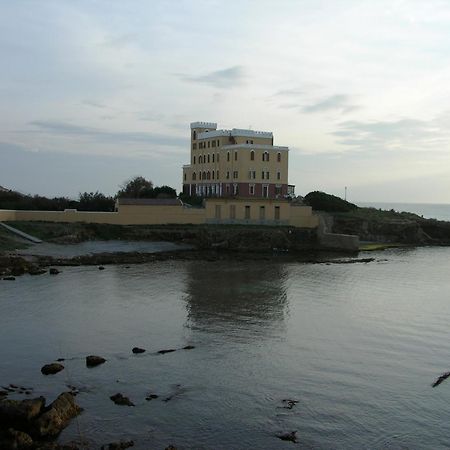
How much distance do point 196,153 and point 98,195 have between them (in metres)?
18.6

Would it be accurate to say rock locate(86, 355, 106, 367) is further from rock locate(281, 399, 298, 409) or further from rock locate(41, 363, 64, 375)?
rock locate(281, 399, 298, 409)

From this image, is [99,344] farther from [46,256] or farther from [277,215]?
[277,215]

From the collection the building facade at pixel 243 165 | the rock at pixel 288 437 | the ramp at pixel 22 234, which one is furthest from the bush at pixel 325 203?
the rock at pixel 288 437

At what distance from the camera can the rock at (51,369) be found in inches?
825

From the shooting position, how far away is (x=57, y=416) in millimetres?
16578

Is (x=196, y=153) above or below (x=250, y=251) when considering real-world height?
above

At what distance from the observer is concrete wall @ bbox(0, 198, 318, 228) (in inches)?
2638

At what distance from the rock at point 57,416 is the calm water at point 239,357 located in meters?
0.33

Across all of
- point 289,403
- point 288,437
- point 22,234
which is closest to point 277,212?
point 22,234

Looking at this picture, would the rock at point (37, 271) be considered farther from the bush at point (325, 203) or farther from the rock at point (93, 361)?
the bush at point (325, 203)

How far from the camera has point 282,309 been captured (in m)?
33.8

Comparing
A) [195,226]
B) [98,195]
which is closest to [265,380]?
[195,226]

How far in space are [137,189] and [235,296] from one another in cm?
5977

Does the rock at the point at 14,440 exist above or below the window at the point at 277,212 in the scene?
below
